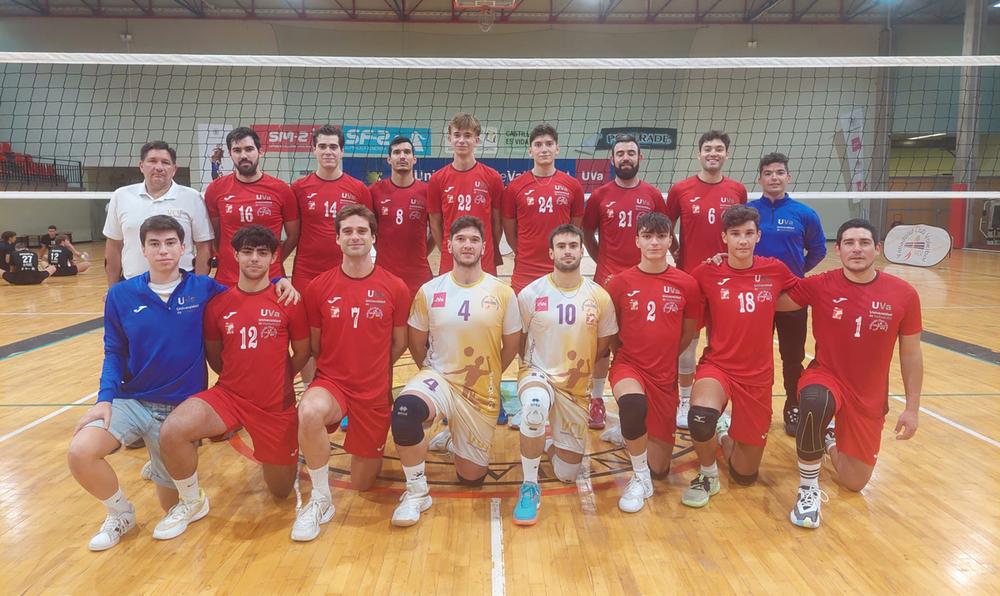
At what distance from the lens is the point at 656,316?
378 cm

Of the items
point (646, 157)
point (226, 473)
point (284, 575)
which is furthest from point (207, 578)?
point (646, 157)

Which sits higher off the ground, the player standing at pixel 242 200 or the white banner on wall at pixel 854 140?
the white banner on wall at pixel 854 140

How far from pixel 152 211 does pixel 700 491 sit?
4.12 m

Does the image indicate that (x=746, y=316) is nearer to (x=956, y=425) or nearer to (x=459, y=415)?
(x=459, y=415)

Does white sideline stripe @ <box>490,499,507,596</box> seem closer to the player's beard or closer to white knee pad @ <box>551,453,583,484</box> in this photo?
white knee pad @ <box>551,453,583,484</box>

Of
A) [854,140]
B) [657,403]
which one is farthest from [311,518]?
[854,140]

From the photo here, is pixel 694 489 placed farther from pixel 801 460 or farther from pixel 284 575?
pixel 284 575

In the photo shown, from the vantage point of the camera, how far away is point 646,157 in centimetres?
2055

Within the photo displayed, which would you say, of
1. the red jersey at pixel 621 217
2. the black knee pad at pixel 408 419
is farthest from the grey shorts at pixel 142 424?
the red jersey at pixel 621 217

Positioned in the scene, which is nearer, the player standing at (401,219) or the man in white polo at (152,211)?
the man in white polo at (152,211)

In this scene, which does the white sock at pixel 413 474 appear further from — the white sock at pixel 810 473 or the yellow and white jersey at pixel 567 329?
the white sock at pixel 810 473

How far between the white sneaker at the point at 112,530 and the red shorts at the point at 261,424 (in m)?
0.58

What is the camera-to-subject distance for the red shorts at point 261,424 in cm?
339

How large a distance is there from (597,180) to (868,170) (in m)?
9.51
